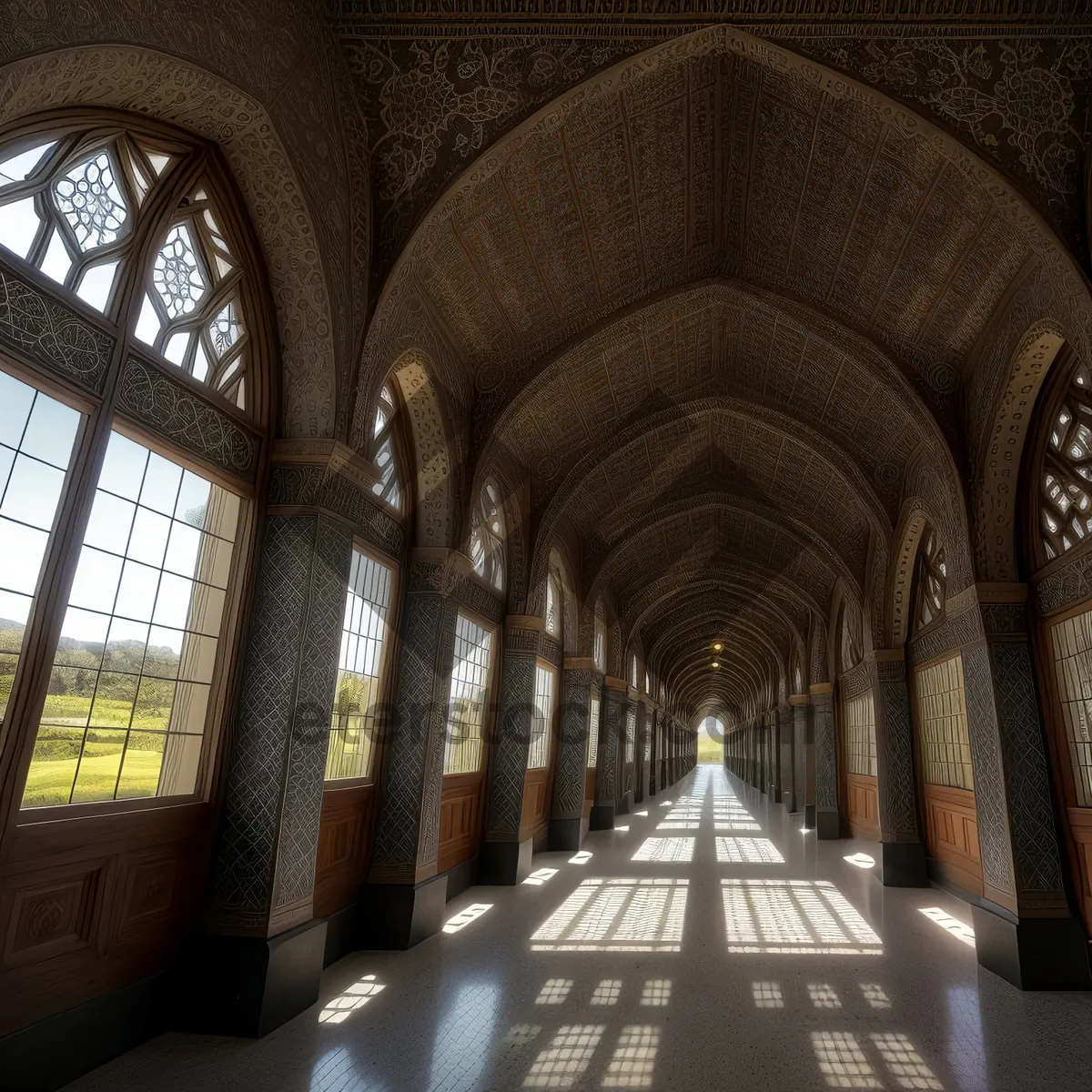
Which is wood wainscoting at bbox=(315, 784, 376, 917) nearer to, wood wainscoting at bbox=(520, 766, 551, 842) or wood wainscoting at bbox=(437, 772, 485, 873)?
wood wainscoting at bbox=(437, 772, 485, 873)

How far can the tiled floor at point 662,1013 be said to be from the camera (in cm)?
402

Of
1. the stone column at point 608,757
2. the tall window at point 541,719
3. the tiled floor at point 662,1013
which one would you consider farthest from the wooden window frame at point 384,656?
the stone column at point 608,757

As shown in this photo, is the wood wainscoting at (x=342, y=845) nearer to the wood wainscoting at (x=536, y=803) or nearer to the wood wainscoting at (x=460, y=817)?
the wood wainscoting at (x=460, y=817)

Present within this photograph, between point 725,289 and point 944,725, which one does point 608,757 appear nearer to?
point 944,725

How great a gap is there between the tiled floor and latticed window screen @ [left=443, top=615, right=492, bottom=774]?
5.24ft

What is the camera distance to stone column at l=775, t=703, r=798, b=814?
20312mm

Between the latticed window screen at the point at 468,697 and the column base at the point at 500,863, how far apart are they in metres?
1.06

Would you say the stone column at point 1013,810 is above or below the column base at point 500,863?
above

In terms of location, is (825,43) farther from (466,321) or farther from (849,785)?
(849,785)

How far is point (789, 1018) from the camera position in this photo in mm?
4938

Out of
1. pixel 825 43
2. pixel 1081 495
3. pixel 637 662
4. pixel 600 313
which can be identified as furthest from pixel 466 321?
pixel 637 662

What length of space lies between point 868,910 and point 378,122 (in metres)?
9.36

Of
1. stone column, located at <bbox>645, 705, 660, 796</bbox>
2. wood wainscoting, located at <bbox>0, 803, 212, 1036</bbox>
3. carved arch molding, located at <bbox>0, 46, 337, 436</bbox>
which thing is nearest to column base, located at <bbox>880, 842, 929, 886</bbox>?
wood wainscoting, located at <bbox>0, 803, 212, 1036</bbox>

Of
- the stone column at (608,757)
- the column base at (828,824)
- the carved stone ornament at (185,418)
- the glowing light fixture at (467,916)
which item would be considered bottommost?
the glowing light fixture at (467,916)
